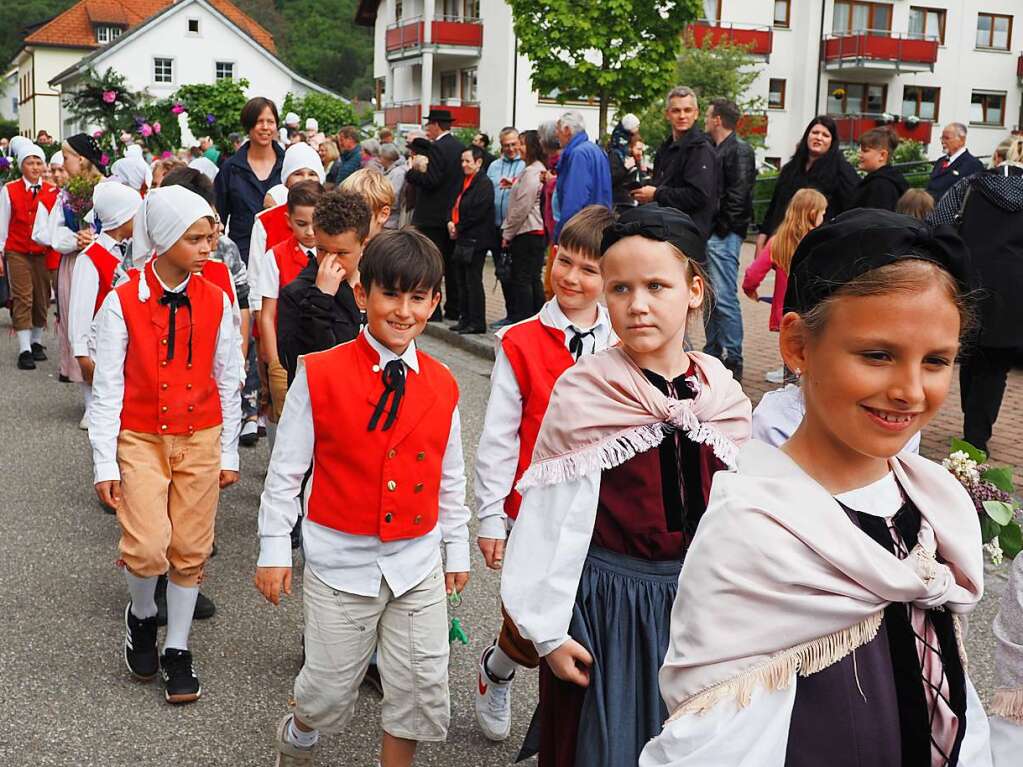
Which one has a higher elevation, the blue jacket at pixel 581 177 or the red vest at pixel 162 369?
the blue jacket at pixel 581 177

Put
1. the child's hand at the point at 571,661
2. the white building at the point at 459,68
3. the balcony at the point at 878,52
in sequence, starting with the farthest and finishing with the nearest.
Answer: the white building at the point at 459,68, the balcony at the point at 878,52, the child's hand at the point at 571,661

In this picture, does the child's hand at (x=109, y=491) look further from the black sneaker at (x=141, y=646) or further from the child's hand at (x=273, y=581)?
the child's hand at (x=273, y=581)

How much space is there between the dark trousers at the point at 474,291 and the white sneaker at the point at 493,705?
29.1ft

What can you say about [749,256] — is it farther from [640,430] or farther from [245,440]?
[640,430]

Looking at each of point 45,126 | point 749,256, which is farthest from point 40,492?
point 45,126

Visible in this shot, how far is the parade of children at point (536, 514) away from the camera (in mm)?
1791

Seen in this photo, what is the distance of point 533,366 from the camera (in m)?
3.83

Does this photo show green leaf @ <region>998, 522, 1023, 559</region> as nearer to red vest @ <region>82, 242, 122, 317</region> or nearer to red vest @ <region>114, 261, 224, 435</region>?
red vest @ <region>114, 261, 224, 435</region>

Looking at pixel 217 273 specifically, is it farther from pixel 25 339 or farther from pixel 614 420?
pixel 25 339

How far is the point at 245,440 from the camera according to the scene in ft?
28.0

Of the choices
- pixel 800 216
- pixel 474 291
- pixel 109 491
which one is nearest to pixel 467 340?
pixel 474 291

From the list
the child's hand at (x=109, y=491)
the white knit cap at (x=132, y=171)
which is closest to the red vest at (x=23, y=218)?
the white knit cap at (x=132, y=171)

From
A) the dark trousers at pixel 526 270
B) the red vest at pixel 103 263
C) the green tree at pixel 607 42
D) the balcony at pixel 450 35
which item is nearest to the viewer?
the red vest at pixel 103 263

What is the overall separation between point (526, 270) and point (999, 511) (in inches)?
377
